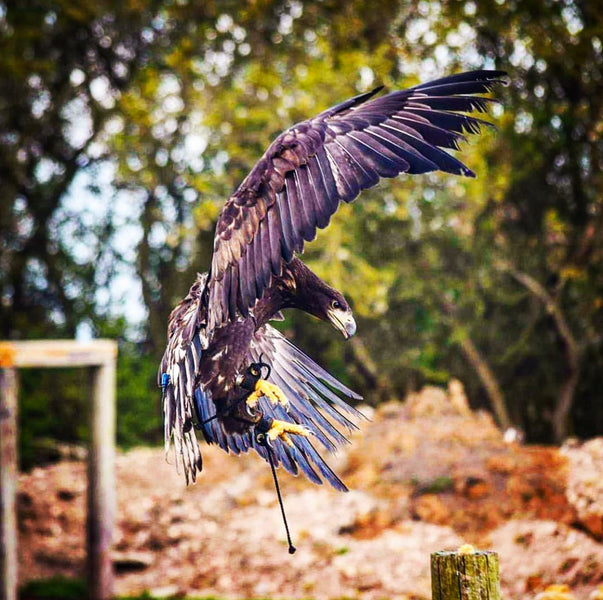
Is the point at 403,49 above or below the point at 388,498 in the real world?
above

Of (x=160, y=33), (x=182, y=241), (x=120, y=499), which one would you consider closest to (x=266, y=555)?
(x=120, y=499)

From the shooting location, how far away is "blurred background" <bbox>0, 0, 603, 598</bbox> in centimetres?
766

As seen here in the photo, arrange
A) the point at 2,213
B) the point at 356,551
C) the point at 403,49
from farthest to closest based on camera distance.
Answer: the point at 2,213
the point at 403,49
the point at 356,551

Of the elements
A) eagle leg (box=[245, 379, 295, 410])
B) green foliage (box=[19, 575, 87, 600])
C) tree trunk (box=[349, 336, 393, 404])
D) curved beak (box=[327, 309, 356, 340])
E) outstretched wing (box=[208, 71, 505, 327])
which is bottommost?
green foliage (box=[19, 575, 87, 600])

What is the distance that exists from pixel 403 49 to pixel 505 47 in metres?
1.14

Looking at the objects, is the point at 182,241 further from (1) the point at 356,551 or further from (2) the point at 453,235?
(1) the point at 356,551

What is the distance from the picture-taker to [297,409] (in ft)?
6.14

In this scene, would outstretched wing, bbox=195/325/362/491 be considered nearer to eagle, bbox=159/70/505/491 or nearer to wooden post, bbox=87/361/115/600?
eagle, bbox=159/70/505/491

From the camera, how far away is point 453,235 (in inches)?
418

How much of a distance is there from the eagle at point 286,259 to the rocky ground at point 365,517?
14.8 feet

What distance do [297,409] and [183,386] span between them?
0.25m

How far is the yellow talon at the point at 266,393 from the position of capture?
1689 millimetres

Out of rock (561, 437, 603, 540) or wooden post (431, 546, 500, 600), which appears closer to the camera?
wooden post (431, 546, 500, 600)

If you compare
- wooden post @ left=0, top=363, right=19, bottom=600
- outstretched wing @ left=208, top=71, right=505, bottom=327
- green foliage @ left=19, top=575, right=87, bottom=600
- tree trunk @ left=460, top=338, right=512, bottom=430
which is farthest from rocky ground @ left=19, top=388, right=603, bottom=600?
outstretched wing @ left=208, top=71, right=505, bottom=327
